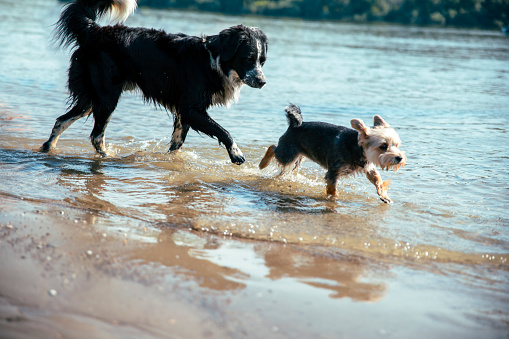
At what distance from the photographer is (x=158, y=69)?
6.43 metres

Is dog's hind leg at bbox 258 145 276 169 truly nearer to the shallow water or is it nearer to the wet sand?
the shallow water

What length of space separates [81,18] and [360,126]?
356cm

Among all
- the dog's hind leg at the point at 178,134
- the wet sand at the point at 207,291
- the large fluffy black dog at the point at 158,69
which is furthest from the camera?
the dog's hind leg at the point at 178,134

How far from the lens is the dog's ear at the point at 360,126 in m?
5.44

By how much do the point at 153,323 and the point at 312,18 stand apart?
190ft

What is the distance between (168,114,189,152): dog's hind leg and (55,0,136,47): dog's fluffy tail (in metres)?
1.44

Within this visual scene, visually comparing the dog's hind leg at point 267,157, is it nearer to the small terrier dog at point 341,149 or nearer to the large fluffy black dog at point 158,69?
the small terrier dog at point 341,149

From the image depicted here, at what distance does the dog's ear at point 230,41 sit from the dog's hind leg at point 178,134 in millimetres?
1163

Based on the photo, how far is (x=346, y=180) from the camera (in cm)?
648

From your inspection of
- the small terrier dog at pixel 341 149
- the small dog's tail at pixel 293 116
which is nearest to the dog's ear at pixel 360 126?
the small terrier dog at pixel 341 149

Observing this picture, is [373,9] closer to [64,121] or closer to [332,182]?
[64,121]

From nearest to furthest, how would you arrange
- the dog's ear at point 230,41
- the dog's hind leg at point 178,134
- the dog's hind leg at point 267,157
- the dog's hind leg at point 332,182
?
the dog's hind leg at point 332,182, the dog's ear at point 230,41, the dog's hind leg at point 267,157, the dog's hind leg at point 178,134

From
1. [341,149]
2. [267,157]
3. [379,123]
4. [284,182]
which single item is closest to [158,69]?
[267,157]

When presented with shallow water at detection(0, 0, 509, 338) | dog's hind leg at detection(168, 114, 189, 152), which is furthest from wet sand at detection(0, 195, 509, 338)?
dog's hind leg at detection(168, 114, 189, 152)
